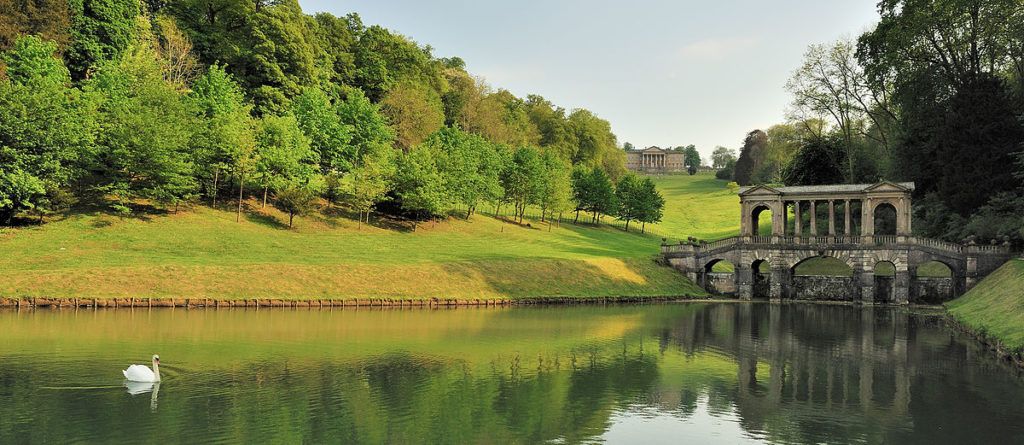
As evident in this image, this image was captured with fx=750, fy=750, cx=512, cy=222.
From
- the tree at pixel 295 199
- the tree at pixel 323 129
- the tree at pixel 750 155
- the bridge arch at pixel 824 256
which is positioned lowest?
the bridge arch at pixel 824 256

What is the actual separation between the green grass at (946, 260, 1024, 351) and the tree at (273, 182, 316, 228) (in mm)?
58227

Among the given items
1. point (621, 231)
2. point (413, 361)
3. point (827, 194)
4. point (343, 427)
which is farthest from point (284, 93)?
point (343, 427)

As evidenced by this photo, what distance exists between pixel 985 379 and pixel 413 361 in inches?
915

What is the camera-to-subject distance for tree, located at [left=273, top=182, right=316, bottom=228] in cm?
7575

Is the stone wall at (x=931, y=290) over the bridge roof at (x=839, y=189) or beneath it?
beneath

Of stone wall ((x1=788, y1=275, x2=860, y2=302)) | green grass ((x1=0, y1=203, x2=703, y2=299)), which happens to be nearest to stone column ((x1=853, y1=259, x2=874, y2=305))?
stone wall ((x1=788, y1=275, x2=860, y2=302))

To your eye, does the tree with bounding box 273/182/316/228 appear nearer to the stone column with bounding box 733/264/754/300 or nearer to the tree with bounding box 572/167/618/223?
the stone column with bounding box 733/264/754/300

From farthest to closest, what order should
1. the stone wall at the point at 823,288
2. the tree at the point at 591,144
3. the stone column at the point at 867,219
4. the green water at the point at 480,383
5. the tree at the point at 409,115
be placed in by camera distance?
the tree at the point at 591,144 → the tree at the point at 409,115 → the stone wall at the point at 823,288 → the stone column at the point at 867,219 → the green water at the point at 480,383

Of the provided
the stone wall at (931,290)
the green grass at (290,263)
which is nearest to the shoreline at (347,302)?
the green grass at (290,263)

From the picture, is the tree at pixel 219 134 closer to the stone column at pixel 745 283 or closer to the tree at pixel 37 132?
the tree at pixel 37 132

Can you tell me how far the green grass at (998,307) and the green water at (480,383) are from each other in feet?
5.84

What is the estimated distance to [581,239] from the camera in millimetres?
96062

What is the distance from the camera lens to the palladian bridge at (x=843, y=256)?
218 ft

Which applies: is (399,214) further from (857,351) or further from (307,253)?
(857,351)
